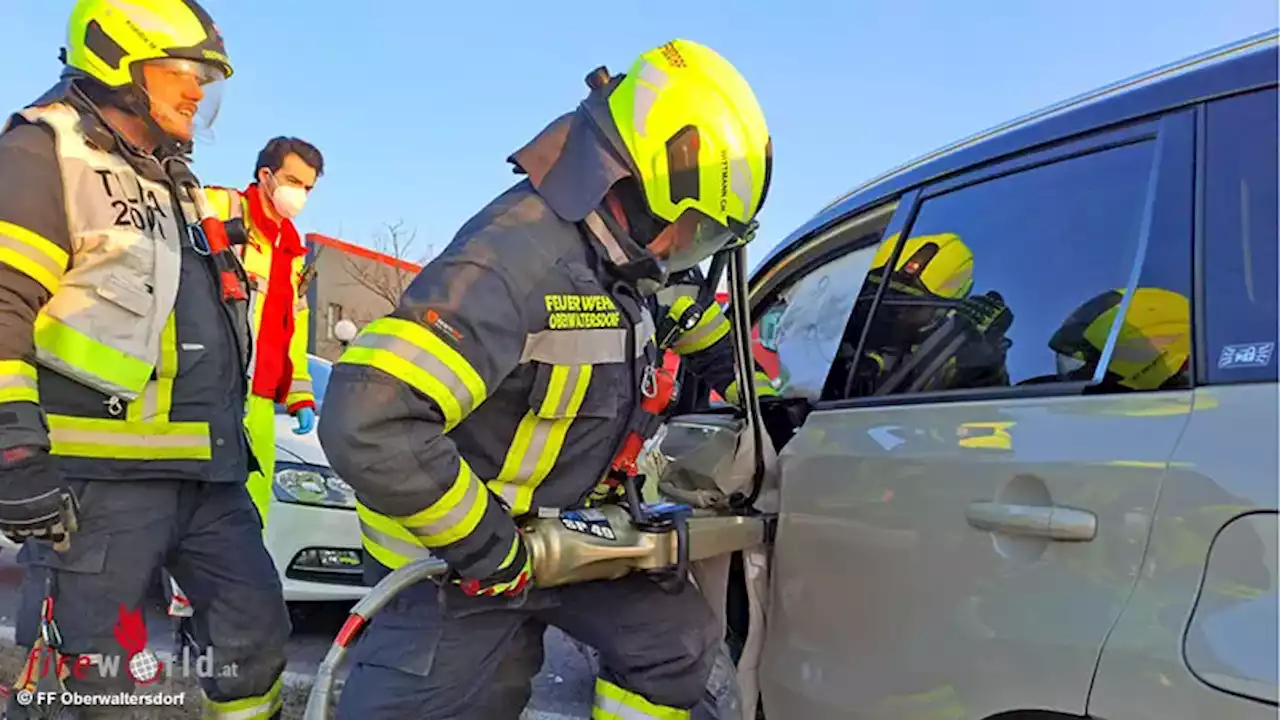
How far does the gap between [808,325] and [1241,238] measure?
4.31 feet

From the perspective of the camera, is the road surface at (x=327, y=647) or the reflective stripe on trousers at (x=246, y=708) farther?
the road surface at (x=327, y=647)

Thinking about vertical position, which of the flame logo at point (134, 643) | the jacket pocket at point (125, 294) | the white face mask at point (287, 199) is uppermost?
the white face mask at point (287, 199)

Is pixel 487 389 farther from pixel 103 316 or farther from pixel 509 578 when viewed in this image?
pixel 103 316

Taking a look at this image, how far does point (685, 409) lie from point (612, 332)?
1.14 metres

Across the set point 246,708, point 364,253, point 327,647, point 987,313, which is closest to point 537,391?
point 987,313

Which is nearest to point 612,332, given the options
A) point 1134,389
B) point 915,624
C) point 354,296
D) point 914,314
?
point 914,314

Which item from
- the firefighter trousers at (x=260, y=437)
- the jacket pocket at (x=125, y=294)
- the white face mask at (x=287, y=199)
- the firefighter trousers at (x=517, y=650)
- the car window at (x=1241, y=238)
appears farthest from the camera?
the white face mask at (x=287, y=199)

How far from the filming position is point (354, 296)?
20172mm

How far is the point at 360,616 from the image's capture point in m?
1.86

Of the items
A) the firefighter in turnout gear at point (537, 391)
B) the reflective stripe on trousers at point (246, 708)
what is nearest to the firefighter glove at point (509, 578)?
the firefighter in turnout gear at point (537, 391)

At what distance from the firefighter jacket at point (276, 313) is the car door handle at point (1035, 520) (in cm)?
266

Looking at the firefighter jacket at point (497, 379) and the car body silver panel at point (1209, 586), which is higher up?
the firefighter jacket at point (497, 379)

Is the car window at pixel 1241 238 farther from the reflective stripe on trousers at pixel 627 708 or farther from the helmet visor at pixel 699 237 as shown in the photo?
the reflective stripe on trousers at pixel 627 708

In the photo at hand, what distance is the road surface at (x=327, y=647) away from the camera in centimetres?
351
